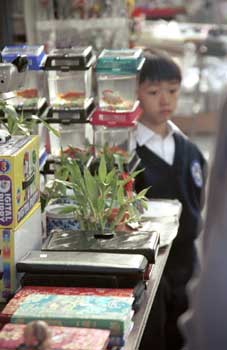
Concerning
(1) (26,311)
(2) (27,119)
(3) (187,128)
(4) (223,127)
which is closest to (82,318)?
(1) (26,311)

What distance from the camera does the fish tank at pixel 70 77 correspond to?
261 centimetres

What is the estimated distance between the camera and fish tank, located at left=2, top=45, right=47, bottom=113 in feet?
8.46

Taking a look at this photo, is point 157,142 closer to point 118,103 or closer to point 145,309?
point 118,103

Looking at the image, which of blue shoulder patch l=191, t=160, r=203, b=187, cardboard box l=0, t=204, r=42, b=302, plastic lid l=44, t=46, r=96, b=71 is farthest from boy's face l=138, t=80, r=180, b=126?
cardboard box l=0, t=204, r=42, b=302

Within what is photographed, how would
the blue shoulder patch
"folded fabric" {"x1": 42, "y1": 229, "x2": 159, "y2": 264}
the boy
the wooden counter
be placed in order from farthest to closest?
the blue shoulder patch < the boy < "folded fabric" {"x1": 42, "y1": 229, "x2": 159, "y2": 264} < the wooden counter

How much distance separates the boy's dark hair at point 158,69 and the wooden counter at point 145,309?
1087mm

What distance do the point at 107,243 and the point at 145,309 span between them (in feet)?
0.79

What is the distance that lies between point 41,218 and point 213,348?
119 cm

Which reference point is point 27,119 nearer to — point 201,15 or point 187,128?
point 187,128

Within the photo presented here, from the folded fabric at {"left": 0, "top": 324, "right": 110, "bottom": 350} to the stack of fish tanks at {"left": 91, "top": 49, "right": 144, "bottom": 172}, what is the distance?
3.67 ft

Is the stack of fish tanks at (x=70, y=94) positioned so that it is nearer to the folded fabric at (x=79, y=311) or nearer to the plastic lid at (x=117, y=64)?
the plastic lid at (x=117, y=64)

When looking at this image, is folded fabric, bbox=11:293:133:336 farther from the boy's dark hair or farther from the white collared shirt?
the boy's dark hair

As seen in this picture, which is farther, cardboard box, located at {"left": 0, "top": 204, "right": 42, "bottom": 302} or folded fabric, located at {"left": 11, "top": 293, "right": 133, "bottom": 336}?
cardboard box, located at {"left": 0, "top": 204, "right": 42, "bottom": 302}

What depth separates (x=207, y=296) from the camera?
108 centimetres
